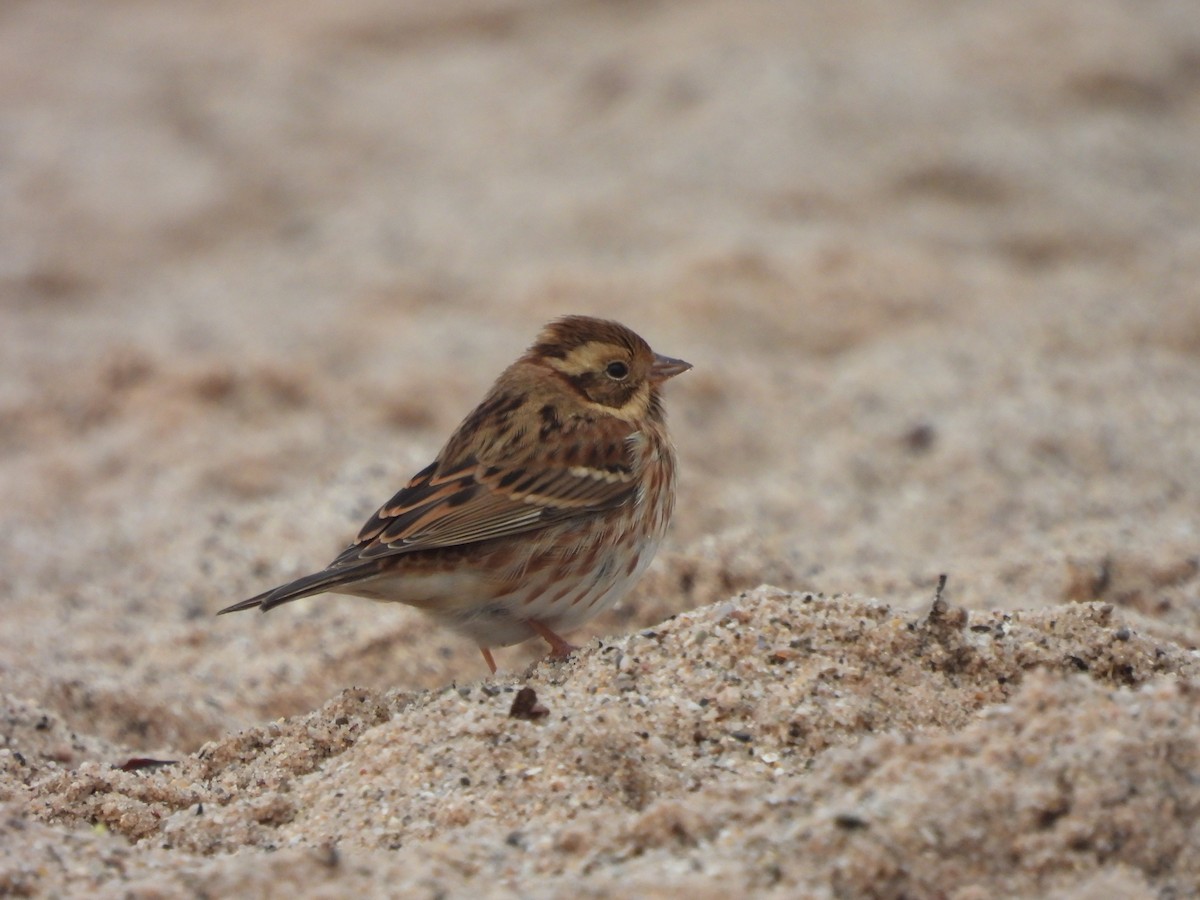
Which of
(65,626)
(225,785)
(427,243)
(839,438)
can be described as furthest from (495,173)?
(225,785)

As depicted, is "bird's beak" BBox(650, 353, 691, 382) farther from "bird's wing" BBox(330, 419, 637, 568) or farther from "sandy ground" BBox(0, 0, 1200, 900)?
"sandy ground" BBox(0, 0, 1200, 900)

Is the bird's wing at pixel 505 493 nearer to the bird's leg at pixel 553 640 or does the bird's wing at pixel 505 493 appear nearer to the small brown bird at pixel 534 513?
the small brown bird at pixel 534 513

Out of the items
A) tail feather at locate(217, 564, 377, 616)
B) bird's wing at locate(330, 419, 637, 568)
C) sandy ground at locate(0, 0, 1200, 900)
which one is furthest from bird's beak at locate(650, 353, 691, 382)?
tail feather at locate(217, 564, 377, 616)

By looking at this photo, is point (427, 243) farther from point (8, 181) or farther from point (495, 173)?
point (8, 181)

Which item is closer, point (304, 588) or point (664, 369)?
point (304, 588)

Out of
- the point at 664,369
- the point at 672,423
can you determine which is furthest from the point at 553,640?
the point at 672,423

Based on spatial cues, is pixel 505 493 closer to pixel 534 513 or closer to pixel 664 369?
pixel 534 513

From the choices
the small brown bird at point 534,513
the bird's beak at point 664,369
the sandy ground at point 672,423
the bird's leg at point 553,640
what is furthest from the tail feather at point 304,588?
the bird's beak at point 664,369
